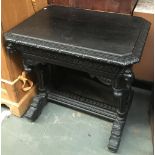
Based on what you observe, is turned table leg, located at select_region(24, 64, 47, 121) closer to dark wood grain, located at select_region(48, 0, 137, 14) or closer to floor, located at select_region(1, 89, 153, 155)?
floor, located at select_region(1, 89, 153, 155)

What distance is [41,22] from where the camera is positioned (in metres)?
1.18

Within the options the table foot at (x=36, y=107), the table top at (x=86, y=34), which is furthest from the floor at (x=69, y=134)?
the table top at (x=86, y=34)

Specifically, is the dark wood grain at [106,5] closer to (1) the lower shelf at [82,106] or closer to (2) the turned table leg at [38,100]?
(2) the turned table leg at [38,100]

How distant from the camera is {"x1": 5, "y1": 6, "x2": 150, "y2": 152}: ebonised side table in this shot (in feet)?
3.15

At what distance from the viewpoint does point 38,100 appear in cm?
138

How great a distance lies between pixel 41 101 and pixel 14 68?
0.84 feet

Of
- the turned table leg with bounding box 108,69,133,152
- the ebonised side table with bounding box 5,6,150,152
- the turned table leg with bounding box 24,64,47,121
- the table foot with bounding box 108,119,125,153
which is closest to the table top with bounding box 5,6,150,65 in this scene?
the ebonised side table with bounding box 5,6,150,152

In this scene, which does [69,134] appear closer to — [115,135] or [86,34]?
[115,135]

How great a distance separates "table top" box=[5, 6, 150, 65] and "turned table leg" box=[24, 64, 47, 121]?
0.79 feet

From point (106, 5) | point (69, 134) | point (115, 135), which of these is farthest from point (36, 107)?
point (106, 5)

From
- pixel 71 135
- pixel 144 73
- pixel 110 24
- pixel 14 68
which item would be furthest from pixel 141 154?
pixel 14 68

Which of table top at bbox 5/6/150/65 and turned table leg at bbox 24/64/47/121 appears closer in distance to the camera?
table top at bbox 5/6/150/65

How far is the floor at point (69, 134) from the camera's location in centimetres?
121

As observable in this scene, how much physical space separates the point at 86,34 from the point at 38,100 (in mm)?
518
